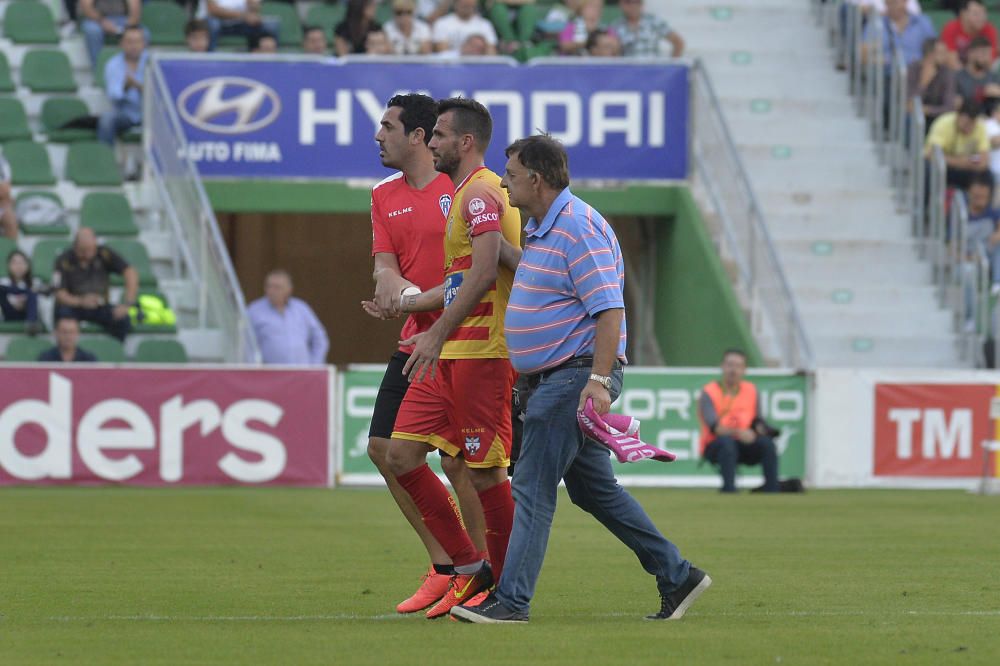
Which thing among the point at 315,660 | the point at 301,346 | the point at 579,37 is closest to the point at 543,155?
the point at 315,660

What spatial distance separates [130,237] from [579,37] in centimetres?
561

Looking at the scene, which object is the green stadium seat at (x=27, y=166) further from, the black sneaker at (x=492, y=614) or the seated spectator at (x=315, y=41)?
the black sneaker at (x=492, y=614)

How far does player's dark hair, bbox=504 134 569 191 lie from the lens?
7406mm

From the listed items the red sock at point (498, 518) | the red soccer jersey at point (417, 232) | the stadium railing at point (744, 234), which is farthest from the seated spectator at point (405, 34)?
the red sock at point (498, 518)

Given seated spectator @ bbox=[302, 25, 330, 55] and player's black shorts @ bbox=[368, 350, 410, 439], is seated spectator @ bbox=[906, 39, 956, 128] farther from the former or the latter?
player's black shorts @ bbox=[368, 350, 410, 439]

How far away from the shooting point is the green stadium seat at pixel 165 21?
22.1 metres

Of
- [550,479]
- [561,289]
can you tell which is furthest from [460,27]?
[550,479]

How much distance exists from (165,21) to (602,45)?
17.0 ft

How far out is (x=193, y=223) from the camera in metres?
19.6

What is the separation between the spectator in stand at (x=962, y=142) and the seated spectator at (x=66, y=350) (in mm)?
9513

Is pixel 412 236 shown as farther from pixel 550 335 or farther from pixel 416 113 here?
pixel 550 335

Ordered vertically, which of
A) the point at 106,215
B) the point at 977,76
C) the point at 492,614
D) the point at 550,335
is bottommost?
the point at 106,215

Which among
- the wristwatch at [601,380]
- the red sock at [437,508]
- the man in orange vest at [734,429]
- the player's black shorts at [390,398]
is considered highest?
the wristwatch at [601,380]

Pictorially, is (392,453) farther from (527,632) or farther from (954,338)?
(954,338)
